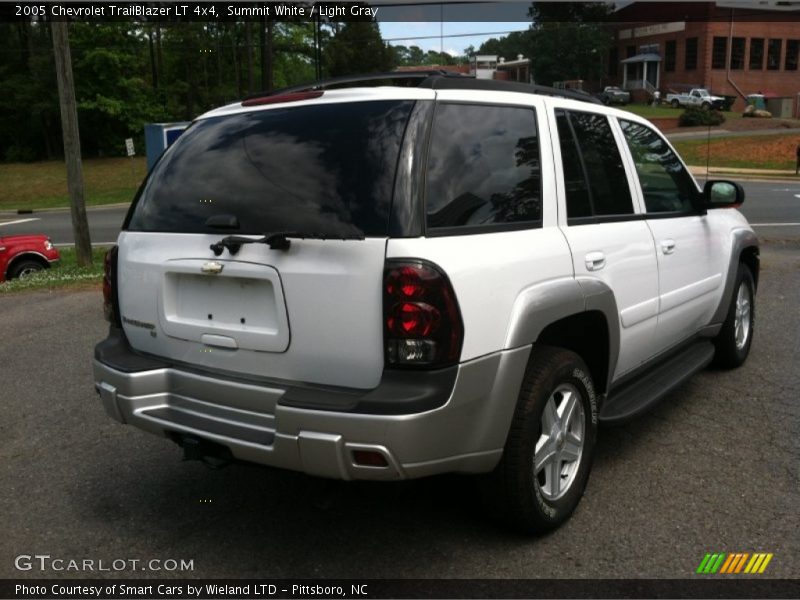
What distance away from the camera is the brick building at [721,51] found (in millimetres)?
59969

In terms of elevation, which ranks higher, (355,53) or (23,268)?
(355,53)

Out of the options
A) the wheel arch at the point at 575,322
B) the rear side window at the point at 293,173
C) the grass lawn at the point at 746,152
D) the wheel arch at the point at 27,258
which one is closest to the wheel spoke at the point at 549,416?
the wheel arch at the point at 575,322

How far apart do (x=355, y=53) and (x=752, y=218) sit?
45445mm

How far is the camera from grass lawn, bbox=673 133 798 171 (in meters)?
35.0

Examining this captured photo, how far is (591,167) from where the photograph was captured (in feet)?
12.0

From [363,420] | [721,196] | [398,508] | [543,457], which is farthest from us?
[721,196]

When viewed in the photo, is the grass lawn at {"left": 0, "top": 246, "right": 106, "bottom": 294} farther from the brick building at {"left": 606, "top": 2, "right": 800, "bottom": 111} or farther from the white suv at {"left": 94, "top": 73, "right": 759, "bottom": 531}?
the brick building at {"left": 606, "top": 2, "right": 800, "bottom": 111}

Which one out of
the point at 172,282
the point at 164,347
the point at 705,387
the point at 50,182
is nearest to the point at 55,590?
the point at 164,347

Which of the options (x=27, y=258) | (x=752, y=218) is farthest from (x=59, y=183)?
(x=752, y=218)

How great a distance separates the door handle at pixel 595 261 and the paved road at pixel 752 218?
36.9ft

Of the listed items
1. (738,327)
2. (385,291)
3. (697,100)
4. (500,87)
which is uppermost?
(697,100)

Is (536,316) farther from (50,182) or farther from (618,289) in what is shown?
(50,182)

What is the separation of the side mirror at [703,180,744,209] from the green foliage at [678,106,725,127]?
46.9 meters

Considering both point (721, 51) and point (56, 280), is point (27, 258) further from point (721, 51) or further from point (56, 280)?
point (721, 51)
